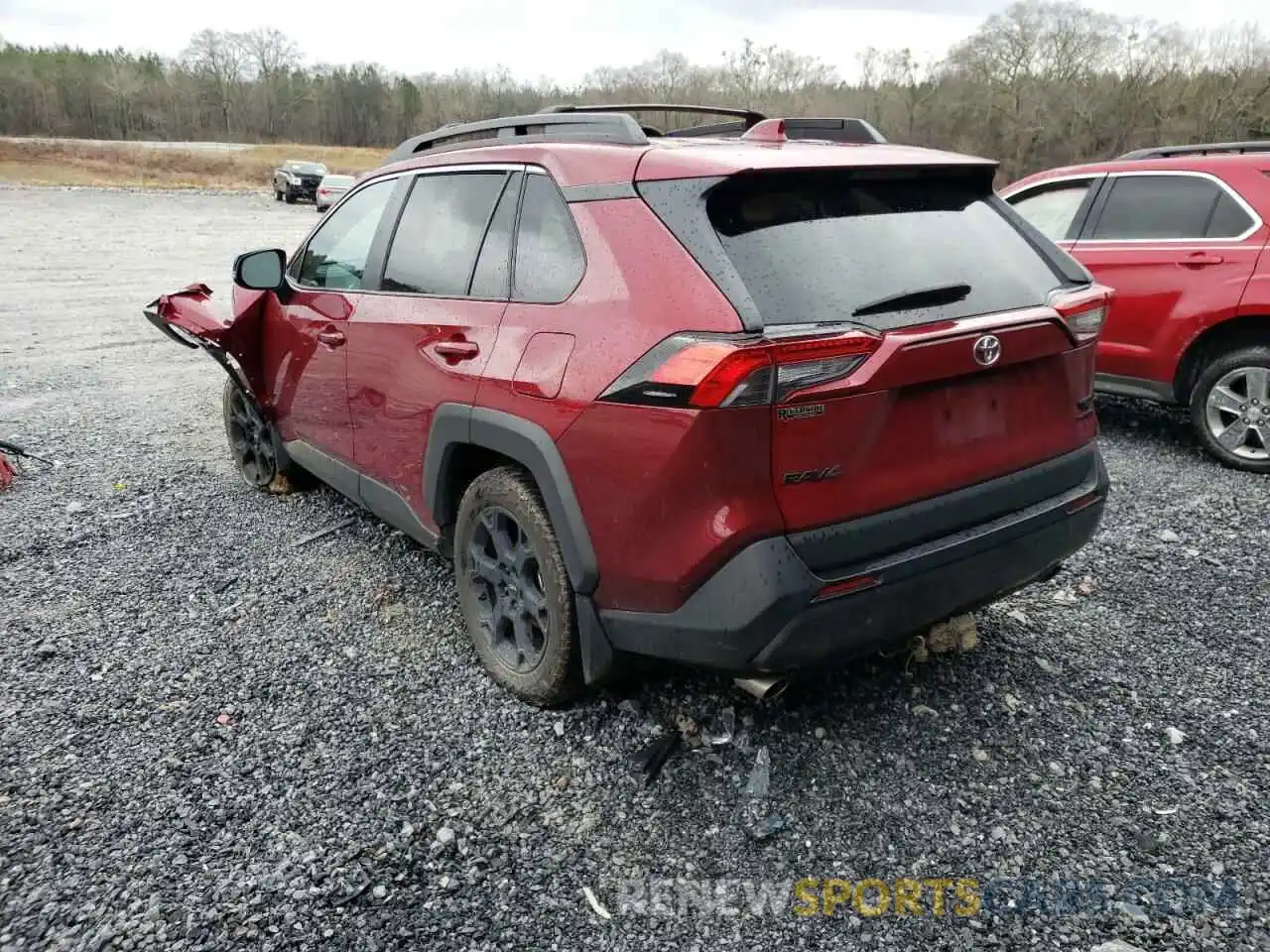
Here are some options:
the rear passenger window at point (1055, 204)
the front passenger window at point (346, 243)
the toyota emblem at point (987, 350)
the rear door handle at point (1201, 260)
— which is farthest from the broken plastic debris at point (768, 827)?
the rear passenger window at point (1055, 204)

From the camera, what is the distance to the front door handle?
114 inches

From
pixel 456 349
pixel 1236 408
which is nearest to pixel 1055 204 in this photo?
pixel 1236 408

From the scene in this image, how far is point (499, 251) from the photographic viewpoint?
9.62 ft

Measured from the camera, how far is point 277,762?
2.75 metres

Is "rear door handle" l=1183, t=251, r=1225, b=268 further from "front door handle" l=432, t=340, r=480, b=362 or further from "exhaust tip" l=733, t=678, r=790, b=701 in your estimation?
"front door handle" l=432, t=340, r=480, b=362

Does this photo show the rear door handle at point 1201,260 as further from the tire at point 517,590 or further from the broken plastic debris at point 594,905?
the broken plastic debris at point 594,905

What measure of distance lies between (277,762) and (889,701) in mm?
1959

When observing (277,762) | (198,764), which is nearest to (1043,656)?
(277,762)

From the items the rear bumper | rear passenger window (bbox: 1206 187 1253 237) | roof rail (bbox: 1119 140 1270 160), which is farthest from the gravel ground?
roof rail (bbox: 1119 140 1270 160)

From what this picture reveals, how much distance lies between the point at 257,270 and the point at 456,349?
5.57ft

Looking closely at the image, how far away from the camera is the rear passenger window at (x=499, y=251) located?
288 cm

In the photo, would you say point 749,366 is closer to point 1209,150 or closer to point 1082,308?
point 1082,308

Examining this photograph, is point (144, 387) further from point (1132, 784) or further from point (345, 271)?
point (1132, 784)

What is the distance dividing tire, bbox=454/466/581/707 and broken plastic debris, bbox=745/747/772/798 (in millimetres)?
604
